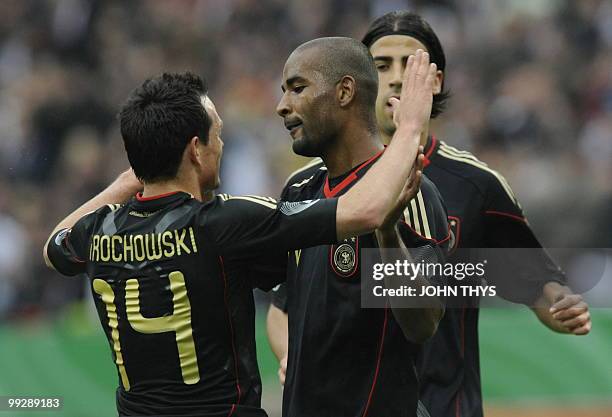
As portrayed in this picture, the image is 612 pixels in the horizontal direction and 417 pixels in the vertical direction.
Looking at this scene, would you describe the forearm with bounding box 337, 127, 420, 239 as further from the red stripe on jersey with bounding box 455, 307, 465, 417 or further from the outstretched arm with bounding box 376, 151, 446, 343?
the red stripe on jersey with bounding box 455, 307, 465, 417

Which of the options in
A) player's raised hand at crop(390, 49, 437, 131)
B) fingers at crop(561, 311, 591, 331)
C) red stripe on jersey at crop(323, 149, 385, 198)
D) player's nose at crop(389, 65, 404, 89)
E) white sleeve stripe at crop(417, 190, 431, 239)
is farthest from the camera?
player's nose at crop(389, 65, 404, 89)

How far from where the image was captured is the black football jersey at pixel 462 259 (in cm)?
491

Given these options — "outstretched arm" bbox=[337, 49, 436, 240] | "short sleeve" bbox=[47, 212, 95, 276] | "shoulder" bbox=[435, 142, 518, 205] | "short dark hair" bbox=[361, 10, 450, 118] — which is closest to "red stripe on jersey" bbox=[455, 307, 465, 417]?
"shoulder" bbox=[435, 142, 518, 205]

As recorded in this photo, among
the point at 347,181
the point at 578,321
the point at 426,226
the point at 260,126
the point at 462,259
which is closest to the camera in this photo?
the point at 426,226

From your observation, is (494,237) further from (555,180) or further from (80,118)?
(80,118)

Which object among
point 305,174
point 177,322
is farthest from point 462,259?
point 177,322

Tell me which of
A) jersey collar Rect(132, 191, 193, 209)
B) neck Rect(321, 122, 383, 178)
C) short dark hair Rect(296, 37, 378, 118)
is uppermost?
short dark hair Rect(296, 37, 378, 118)

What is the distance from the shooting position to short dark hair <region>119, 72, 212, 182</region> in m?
3.89

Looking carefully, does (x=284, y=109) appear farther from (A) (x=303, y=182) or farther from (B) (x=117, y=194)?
(B) (x=117, y=194)

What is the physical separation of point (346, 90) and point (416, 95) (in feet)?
1.74

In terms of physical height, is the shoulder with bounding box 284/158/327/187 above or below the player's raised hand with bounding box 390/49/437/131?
above

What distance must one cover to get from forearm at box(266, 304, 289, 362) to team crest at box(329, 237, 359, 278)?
2.52ft

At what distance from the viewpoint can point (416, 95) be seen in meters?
3.81

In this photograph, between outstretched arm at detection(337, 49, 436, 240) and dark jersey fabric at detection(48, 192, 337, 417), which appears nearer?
outstretched arm at detection(337, 49, 436, 240)
